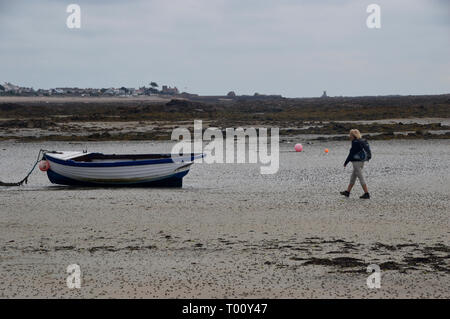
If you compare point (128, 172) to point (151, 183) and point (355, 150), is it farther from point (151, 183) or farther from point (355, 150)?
point (355, 150)

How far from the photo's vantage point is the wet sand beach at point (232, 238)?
8.46 metres

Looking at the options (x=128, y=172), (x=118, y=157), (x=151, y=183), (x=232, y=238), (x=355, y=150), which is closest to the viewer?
(x=232, y=238)

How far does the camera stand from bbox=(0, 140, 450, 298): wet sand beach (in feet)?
27.8

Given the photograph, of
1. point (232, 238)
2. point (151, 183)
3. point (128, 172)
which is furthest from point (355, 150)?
point (128, 172)

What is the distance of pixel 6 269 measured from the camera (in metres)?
9.34

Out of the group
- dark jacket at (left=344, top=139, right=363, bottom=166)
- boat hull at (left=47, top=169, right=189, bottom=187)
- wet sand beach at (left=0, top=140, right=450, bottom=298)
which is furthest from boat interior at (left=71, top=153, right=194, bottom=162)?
dark jacket at (left=344, top=139, right=363, bottom=166)

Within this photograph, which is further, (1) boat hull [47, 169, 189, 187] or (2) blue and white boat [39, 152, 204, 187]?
(1) boat hull [47, 169, 189, 187]

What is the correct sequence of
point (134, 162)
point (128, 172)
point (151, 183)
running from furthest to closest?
point (151, 183), point (128, 172), point (134, 162)

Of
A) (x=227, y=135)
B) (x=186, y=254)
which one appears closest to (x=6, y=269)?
(x=186, y=254)

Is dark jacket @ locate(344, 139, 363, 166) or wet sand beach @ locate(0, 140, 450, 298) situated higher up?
dark jacket @ locate(344, 139, 363, 166)

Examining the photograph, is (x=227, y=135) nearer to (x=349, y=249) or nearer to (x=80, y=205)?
(x=80, y=205)

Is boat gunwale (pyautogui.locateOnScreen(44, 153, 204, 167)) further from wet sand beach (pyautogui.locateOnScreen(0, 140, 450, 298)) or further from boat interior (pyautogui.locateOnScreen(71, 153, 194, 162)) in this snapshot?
boat interior (pyautogui.locateOnScreen(71, 153, 194, 162))

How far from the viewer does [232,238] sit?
1127cm

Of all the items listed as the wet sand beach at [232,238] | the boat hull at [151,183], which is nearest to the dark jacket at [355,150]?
the wet sand beach at [232,238]
